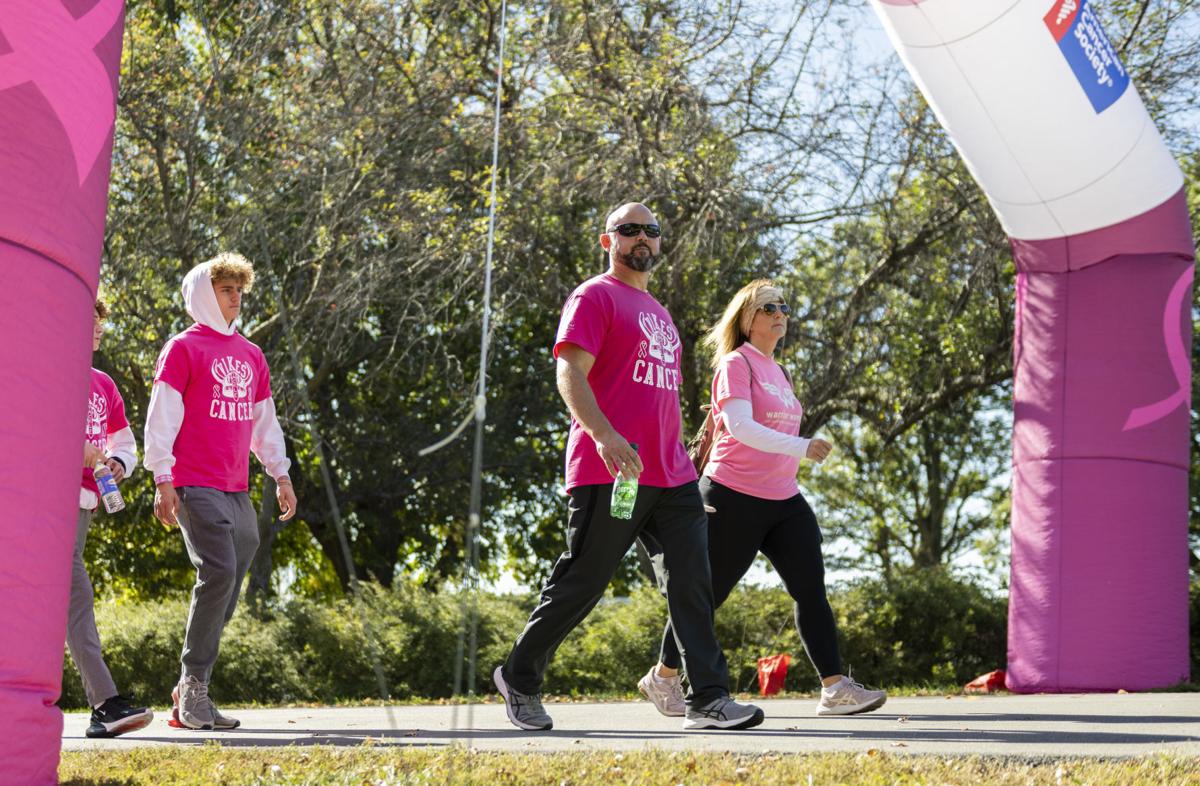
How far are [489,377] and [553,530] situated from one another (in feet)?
→ 12.8

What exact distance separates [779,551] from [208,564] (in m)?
2.49

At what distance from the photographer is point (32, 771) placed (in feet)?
13.0

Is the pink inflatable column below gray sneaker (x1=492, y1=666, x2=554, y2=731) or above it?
above

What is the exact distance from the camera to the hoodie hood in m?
6.52

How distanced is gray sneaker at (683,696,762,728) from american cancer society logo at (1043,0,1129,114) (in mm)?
4808

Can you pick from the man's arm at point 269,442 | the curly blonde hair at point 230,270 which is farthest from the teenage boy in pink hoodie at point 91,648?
the man's arm at point 269,442

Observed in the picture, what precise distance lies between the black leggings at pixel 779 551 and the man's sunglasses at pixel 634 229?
50.1 inches

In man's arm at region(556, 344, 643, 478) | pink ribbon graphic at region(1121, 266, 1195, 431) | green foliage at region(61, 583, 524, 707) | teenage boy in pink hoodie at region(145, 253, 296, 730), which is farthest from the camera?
green foliage at region(61, 583, 524, 707)

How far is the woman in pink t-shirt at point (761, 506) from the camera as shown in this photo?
6305 millimetres

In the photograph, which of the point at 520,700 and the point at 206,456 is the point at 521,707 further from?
the point at 206,456

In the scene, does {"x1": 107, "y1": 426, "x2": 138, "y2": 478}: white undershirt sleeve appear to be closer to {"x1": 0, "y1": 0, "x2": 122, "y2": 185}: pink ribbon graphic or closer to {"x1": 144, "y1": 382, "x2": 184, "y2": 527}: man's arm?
{"x1": 144, "y1": 382, "x2": 184, "y2": 527}: man's arm

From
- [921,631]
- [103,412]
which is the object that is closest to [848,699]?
[103,412]

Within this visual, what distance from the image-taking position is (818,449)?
18.4 feet

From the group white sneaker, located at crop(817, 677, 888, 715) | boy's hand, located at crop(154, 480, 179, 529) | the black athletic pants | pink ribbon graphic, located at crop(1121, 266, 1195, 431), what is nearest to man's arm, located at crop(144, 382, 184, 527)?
boy's hand, located at crop(154, 480, 179, 529)
